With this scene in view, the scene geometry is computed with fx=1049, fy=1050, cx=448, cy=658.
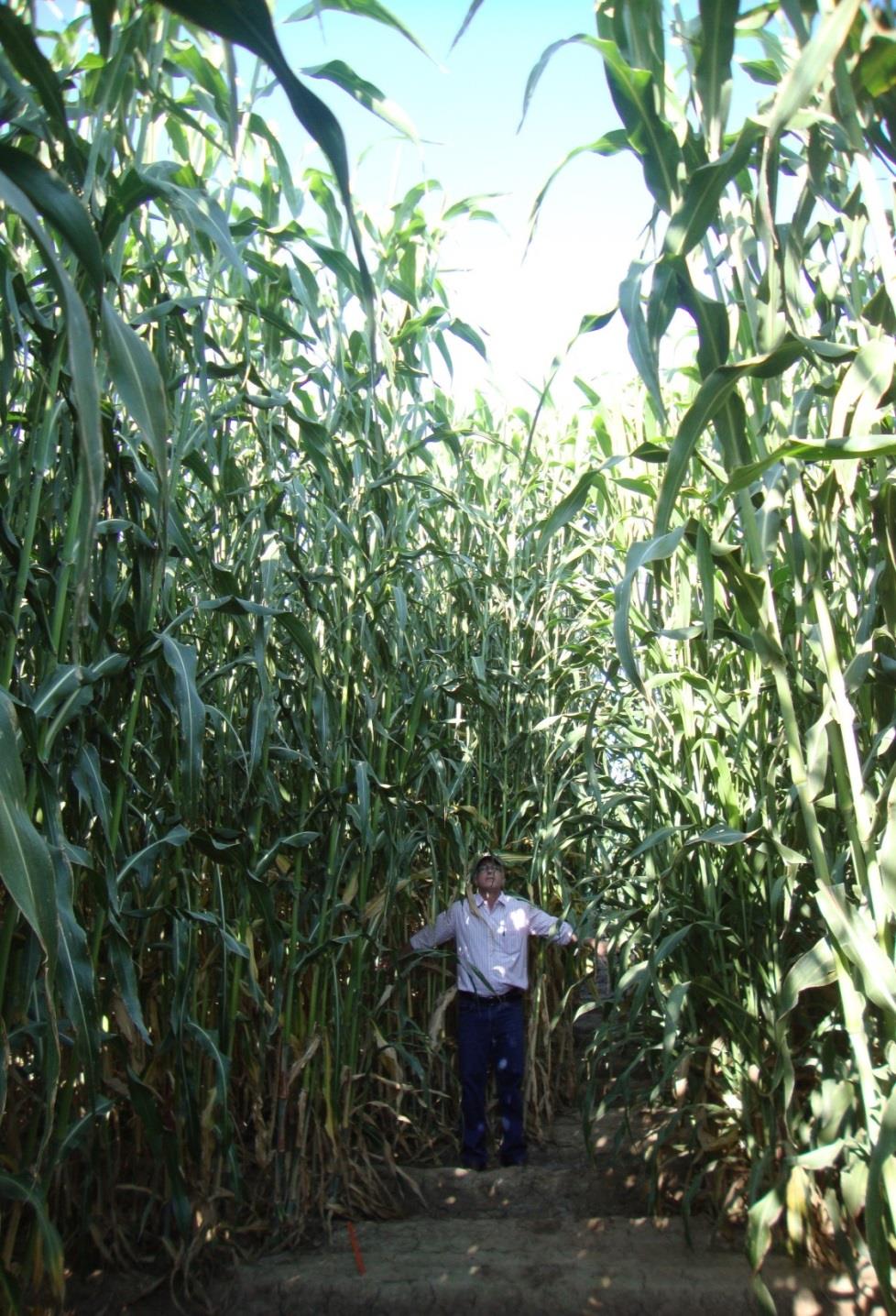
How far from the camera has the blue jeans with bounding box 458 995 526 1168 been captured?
3641 millimetres

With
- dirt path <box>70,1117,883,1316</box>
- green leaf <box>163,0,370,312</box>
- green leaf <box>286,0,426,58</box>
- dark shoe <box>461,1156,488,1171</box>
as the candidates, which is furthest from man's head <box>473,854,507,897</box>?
green leaf <box>163,0,370,312</box>

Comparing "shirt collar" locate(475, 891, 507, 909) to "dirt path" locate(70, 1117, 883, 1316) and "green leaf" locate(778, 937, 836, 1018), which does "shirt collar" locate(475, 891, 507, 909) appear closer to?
"dirt path" locate(70, 1117, 883, 1316)

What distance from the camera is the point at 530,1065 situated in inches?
155

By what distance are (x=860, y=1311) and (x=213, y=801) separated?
1919 mm

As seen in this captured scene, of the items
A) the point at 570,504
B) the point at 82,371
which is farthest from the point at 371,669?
the point at 82,371

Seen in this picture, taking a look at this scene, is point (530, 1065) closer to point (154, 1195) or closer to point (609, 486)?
point (154, 1195)

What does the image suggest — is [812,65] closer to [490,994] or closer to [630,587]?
[630,587]

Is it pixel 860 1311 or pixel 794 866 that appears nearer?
pixel 794 866

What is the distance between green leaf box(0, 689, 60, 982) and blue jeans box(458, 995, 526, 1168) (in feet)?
8.85

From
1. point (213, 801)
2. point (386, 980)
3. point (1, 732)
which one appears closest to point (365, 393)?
point (213, 801)

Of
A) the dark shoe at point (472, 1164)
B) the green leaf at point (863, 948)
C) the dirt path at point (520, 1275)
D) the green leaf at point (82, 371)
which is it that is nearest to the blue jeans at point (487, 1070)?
the dark shoe at point (472, 1164)

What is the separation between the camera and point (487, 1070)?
3809mm

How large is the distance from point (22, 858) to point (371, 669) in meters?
2.21

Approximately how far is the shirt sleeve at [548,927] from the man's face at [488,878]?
175 millimetres
